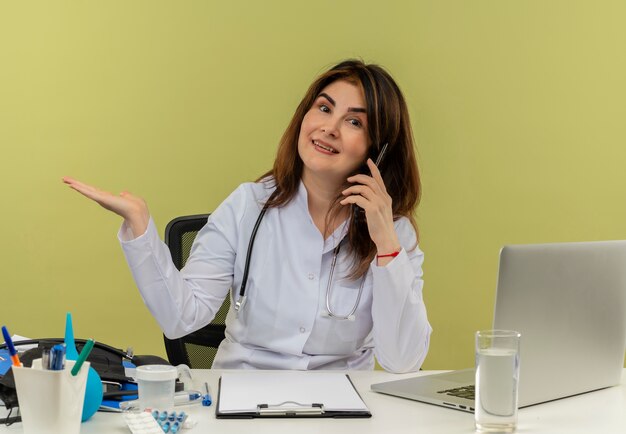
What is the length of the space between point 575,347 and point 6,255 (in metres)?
2.26

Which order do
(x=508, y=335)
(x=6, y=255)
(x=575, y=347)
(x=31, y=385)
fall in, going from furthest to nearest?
(x=6, y=255), (x=575, y=347), (x=508, y=335), (x=31, y=385)

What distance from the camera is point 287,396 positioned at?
58.6 inches

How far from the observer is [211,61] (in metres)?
3.16

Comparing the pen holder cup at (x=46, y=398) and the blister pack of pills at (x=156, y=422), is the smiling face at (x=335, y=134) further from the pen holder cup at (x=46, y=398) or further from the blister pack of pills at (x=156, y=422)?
the pen holder cup at (x=46, y=398)

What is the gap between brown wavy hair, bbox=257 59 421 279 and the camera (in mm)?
2088

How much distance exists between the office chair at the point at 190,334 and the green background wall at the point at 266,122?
2.95 ft

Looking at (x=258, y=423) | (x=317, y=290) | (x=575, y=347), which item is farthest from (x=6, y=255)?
(x=575, y=347)

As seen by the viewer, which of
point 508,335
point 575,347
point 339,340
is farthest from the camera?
point 339,340

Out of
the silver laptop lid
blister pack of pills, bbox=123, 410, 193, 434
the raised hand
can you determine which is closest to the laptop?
the silver laptop lid

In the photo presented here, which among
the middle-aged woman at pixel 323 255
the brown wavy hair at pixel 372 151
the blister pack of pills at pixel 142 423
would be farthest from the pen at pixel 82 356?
the brown wavy hair at pixel 372 151

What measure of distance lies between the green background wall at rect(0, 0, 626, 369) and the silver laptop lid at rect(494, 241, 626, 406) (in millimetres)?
1646

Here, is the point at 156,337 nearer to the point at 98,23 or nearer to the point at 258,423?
the point at 98,23

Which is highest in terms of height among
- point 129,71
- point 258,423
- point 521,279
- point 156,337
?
point 129,71

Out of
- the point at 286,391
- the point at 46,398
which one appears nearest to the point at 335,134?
the point at 286,391
